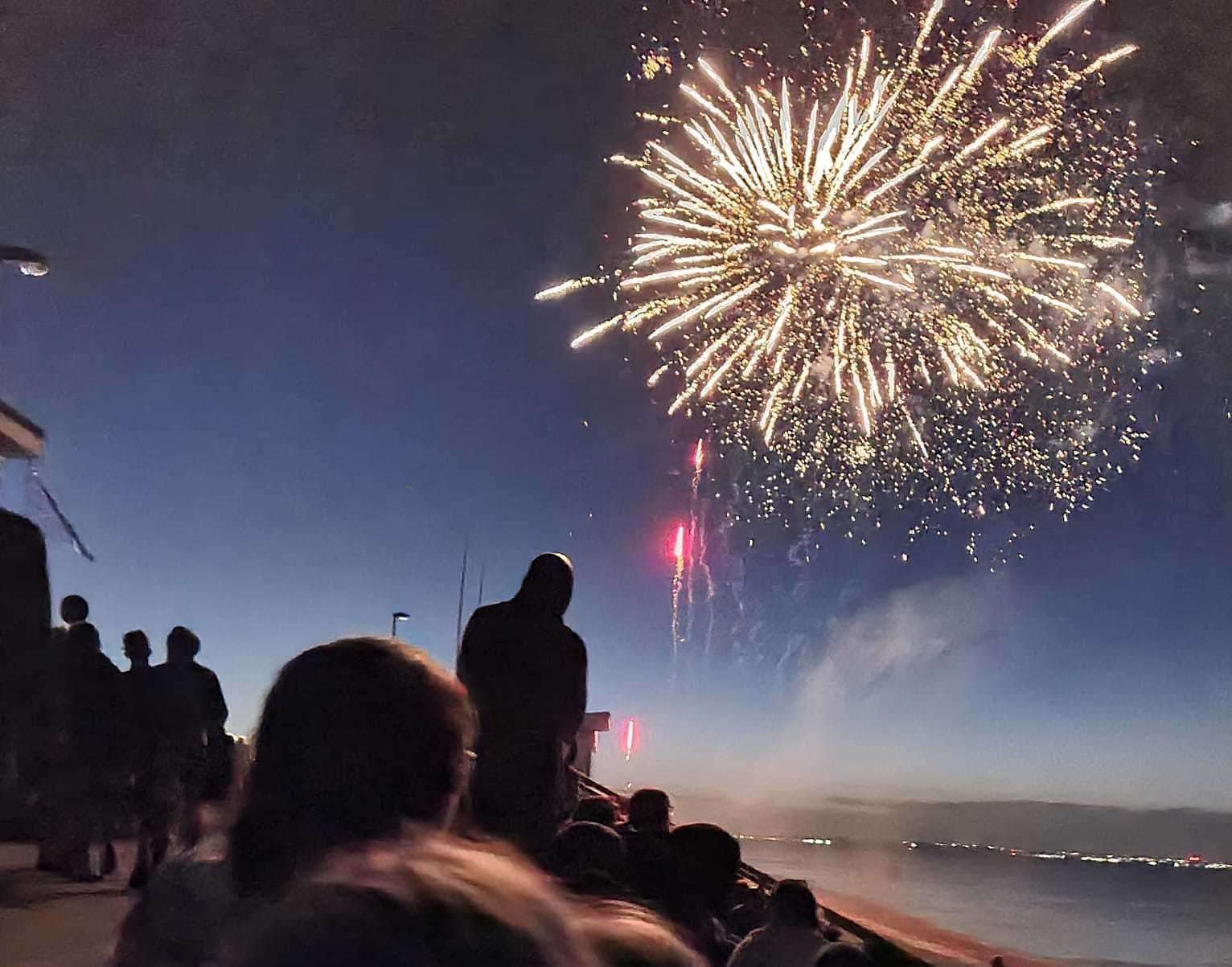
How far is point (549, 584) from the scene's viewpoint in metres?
2.26

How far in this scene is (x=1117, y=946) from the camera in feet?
94.7

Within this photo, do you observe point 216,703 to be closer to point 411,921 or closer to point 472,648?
point 472,648

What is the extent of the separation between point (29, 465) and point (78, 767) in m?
0.99

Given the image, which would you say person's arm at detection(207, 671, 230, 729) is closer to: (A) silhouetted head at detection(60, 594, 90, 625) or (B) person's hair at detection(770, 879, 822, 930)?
(A) silhouetted head at detection(60, 594, 90, 625)

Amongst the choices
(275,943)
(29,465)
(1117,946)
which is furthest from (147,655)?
(1117,946)

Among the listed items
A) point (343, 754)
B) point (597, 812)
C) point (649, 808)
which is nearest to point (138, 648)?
point (597, 812)

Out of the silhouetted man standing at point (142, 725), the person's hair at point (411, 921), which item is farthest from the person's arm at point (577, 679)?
the person's hair at point (411, 921)

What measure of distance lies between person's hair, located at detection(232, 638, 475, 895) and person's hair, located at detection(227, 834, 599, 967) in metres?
0.07

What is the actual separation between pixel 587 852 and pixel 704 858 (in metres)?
0.24

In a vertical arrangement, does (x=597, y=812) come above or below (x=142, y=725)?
below

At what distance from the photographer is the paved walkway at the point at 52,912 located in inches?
91.9

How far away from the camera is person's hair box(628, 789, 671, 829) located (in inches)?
71.6

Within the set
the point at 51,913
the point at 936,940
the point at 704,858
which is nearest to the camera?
the point at 704,858

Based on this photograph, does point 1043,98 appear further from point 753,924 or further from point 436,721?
point 436,721
